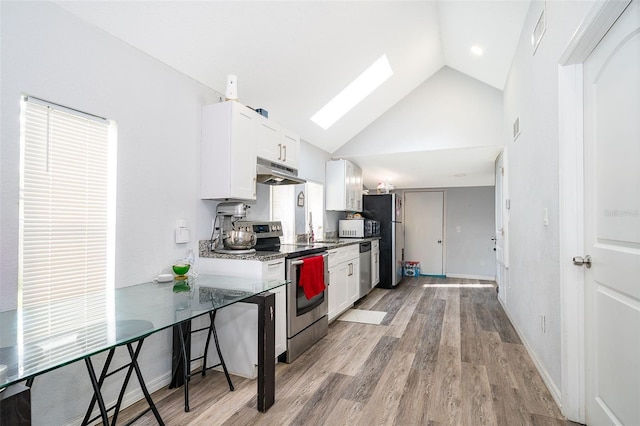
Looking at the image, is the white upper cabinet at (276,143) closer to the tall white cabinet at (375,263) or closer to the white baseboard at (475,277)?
the tall white cabinet at (375,263)

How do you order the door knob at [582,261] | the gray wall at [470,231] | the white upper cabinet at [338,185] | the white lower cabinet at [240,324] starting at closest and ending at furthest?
the door knob at [582,261] → the white lower cabinet at [240,324] → the white upper cabinet at [338,185] → the gray wall at [470,231]

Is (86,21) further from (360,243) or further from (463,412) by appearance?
(360,243)

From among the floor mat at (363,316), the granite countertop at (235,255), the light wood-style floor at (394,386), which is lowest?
the floor mat at (363,316)

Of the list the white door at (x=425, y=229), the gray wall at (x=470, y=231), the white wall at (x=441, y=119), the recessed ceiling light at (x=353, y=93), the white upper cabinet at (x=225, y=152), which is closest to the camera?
the white upper cabinet at (x=225, y=152)

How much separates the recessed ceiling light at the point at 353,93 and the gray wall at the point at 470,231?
3873 mm

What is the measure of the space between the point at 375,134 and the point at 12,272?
14.6 feet

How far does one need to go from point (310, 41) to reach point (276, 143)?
3.19 ft

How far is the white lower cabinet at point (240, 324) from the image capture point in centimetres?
241

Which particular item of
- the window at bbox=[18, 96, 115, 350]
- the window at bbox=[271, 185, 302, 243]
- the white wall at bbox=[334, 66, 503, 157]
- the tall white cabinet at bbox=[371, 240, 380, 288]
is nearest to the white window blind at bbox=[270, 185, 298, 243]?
the window at bbox=[271, 185, 302, 243]

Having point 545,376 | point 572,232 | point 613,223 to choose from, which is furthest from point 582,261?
point 545,376

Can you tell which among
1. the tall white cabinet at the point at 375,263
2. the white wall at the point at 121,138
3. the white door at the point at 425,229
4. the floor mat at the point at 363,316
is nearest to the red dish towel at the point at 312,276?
the white wall at the point at 121,138

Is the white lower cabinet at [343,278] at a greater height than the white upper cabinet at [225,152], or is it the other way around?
the white upper cabinet at [225,152]

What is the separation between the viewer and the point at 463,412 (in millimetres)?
2002

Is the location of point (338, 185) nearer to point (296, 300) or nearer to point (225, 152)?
point (296, 300)
